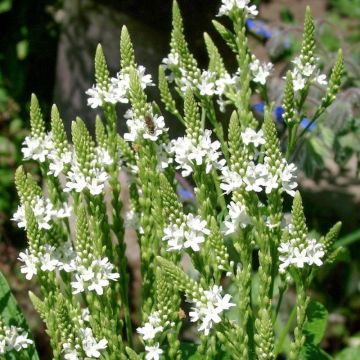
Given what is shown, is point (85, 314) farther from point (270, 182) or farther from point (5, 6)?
point (5, 6)

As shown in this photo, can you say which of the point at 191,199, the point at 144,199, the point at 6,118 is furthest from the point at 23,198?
the point at 6,118

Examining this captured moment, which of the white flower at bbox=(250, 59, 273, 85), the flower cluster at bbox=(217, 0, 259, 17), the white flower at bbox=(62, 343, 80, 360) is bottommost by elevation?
the white flower at bbox=(62, 343, 80, 360)

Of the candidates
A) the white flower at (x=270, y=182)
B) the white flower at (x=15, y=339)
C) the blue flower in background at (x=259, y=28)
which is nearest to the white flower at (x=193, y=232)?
the white flower at (x=270, y=182)

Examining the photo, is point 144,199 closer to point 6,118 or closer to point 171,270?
point 171,270

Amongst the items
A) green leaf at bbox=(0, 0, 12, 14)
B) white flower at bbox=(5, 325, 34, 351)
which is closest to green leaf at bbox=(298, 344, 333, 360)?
white flower at bbox=(5, 325, 34, 351)

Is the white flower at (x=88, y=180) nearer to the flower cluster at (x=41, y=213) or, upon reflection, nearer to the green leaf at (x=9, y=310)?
the flower cluster at (x=41, y=213)

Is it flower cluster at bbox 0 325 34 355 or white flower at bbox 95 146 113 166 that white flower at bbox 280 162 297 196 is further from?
flower cluster at bbox 0 325 34 355
